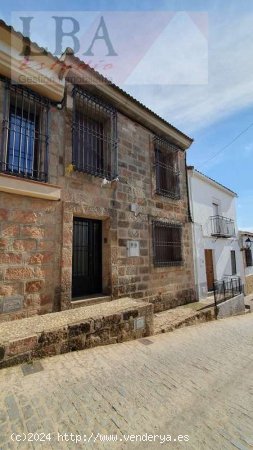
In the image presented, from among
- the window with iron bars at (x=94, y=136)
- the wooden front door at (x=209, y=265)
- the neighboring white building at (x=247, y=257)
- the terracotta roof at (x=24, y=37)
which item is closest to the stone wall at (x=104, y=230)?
the window with iron bars at (x=94, y=136)

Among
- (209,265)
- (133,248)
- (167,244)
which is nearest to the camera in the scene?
(133,248)

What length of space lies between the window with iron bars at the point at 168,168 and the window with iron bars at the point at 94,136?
2138 millimetres

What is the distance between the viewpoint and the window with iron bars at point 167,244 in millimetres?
6770

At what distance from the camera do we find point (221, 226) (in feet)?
38.3

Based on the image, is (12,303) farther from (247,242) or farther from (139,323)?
(247,242)

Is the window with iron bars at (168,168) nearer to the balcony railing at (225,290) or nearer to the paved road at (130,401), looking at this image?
the balcony railing at (225,290)

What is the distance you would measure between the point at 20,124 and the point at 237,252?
506 inches

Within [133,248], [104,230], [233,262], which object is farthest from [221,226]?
[104,230]

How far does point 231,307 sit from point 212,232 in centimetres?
383

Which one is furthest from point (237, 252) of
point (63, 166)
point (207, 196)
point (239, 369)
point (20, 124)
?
point (20, 124)

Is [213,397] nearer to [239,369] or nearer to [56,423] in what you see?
[239,369]

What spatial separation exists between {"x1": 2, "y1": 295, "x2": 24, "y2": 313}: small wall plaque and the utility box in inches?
108

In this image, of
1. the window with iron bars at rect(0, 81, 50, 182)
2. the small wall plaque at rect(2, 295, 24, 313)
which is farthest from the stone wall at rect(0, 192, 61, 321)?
the window with iron bars at rect(0, 81, 50, 182)

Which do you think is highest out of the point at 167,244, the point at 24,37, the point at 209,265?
the point at 24,37
